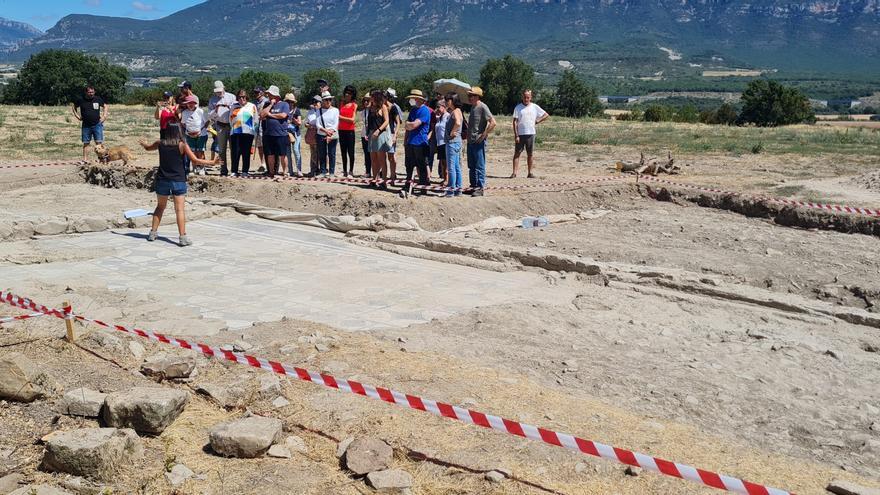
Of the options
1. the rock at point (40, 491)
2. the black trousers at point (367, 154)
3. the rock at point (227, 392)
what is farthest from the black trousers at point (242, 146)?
the rock at point (40, 491)

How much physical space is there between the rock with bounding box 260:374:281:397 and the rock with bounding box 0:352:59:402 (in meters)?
1.45

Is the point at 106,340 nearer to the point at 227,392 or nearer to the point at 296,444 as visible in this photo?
the point at 227,392

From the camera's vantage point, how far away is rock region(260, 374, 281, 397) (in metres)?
5.89

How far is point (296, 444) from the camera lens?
5.14 m

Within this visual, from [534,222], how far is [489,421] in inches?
304

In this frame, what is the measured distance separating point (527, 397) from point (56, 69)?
2897 inches

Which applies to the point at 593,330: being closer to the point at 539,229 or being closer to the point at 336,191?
the point at 539,229

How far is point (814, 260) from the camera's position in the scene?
35.5ft

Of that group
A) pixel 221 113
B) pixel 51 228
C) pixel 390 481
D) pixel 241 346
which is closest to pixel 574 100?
pixel 221 113

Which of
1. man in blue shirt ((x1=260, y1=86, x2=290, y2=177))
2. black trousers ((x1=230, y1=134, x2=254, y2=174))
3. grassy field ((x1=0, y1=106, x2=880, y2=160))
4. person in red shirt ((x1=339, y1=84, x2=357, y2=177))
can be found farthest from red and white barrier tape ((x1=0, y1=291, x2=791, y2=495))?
grassy field ((x1=0, y1=106, x2=880, y2=160))

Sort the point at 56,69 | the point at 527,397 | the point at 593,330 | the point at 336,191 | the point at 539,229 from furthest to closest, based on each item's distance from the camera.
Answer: the point at 56,69
the point at 336,191
the point at 539,229
the point at 593,330
the point at 527,397

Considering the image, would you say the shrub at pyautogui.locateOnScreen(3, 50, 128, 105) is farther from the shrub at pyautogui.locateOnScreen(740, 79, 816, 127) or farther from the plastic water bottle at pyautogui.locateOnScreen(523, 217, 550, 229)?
the plastic water bottle at pyautogui.locateOnScreen(523, 217, 550, 229)

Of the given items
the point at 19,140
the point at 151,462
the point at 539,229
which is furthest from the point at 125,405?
the point at 19,140

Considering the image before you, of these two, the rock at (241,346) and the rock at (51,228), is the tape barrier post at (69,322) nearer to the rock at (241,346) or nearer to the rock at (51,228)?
the rock at (241,346)
